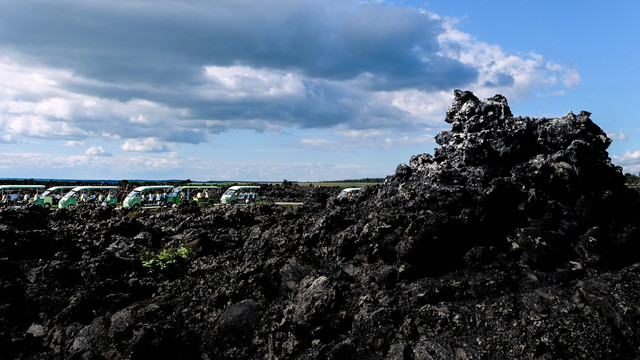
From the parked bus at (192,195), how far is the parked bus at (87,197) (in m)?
8.20

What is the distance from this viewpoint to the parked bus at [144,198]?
58.8m

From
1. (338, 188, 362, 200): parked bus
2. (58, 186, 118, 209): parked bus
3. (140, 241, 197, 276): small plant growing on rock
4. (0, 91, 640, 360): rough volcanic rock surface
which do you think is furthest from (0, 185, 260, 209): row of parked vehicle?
(0, 91, 640, 360): rough volcanic rock surface

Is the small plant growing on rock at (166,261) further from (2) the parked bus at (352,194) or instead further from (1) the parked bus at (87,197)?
(1) the parked bus at (87,197)

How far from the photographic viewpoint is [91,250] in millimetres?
25938

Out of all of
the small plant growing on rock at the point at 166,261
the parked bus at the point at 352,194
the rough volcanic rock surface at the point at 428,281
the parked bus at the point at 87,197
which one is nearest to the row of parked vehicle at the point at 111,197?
the parked bus at the point at 87,197

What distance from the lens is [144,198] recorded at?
216 ft

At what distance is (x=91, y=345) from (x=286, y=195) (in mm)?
79613

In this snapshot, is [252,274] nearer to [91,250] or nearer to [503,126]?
[503,126]

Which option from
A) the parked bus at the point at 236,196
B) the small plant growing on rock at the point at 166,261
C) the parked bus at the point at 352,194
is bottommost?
the small plant growing on rock at the point at 166,261

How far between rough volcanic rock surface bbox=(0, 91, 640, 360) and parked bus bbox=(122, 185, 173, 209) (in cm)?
4017

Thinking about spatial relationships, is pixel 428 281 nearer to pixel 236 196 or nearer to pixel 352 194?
pixel 352 194

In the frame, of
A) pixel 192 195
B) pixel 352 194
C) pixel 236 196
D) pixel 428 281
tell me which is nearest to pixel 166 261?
pixel 428 281

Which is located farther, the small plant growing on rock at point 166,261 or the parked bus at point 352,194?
the parked bus at point 352,194

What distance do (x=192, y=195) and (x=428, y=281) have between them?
250 feet
